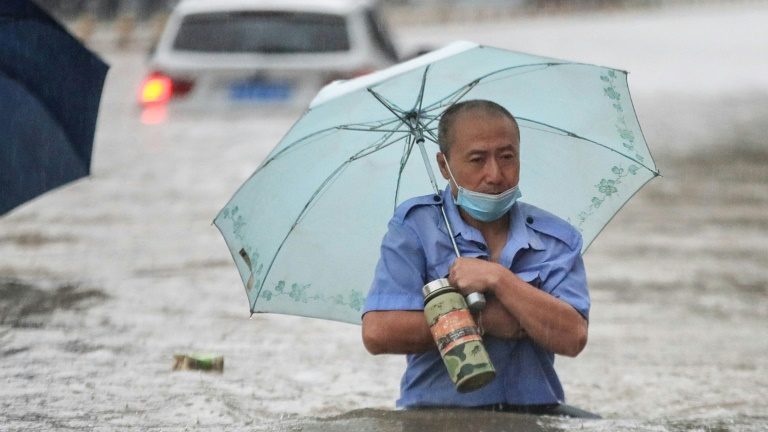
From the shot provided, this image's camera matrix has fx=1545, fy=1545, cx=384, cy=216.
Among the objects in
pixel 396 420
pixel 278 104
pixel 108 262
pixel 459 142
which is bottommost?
pixel 396 420

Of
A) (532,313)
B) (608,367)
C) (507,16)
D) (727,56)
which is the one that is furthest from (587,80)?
(507,16)

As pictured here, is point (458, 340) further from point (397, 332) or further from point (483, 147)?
point (483, 147)

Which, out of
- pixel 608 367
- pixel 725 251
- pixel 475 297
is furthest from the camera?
pixel 725 251

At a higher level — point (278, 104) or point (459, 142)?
point (278, 104)

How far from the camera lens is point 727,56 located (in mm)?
34125

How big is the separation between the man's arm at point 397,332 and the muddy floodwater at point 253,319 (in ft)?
1.11

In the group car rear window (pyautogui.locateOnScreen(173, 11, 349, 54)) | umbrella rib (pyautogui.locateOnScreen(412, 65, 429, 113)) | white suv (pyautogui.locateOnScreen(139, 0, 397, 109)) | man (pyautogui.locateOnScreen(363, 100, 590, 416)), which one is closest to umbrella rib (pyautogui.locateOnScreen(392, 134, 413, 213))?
umbrella rib (pyautogui.locateOnScreen(412, 65, 429, 113))

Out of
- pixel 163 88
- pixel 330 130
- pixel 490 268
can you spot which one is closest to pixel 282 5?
pixel 163 88

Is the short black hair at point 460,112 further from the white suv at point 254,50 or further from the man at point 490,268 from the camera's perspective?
the white suv at point 254,50

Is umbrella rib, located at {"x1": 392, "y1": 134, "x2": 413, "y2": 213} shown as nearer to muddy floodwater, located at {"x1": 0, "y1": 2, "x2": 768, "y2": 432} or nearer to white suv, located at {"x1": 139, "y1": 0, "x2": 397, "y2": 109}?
muddy floodwater, located at {"x1": 0, "y1": 2, "x2": 768, "y2": 432}

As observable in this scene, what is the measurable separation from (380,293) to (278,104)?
8.97 metres

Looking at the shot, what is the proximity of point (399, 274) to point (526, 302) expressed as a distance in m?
0.35

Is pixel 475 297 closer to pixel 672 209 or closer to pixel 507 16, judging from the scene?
pixel 672 209

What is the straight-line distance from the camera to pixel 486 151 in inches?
159
